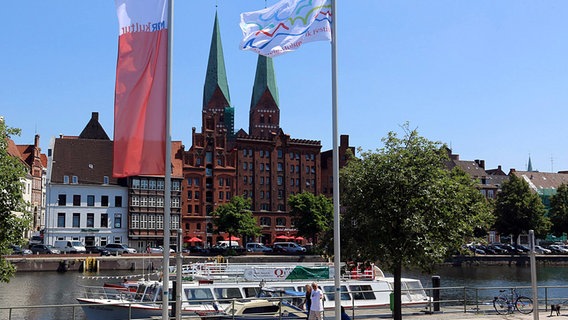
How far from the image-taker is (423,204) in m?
25.2

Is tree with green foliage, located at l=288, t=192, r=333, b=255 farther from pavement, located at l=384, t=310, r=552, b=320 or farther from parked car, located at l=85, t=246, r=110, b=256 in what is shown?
pavement, located at l=384, t=310, r=552, b=320

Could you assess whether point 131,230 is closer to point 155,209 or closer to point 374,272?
point 155,209

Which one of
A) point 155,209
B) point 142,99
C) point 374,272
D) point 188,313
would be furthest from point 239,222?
point 142,99

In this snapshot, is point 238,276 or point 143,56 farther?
point 238,276

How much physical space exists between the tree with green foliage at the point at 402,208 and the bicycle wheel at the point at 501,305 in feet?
22.2

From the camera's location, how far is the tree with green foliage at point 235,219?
10812cm

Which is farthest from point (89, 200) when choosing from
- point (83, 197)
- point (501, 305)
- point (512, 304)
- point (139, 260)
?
point (512, 304)

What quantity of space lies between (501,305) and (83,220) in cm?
8648

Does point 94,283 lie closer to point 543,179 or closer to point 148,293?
point 148,293

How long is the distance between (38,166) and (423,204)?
107 m

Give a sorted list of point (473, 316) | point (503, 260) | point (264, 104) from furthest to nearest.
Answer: point (264, 104), point (503, 260), point (473, 316)

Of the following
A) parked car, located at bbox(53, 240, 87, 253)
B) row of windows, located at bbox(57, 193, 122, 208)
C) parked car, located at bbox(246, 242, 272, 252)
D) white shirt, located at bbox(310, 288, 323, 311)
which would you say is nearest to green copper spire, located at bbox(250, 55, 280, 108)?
parked car, located at bbox(246, 242, 272, 252)

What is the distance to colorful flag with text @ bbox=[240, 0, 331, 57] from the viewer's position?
62.3 ft

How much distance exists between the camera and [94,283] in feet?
220
